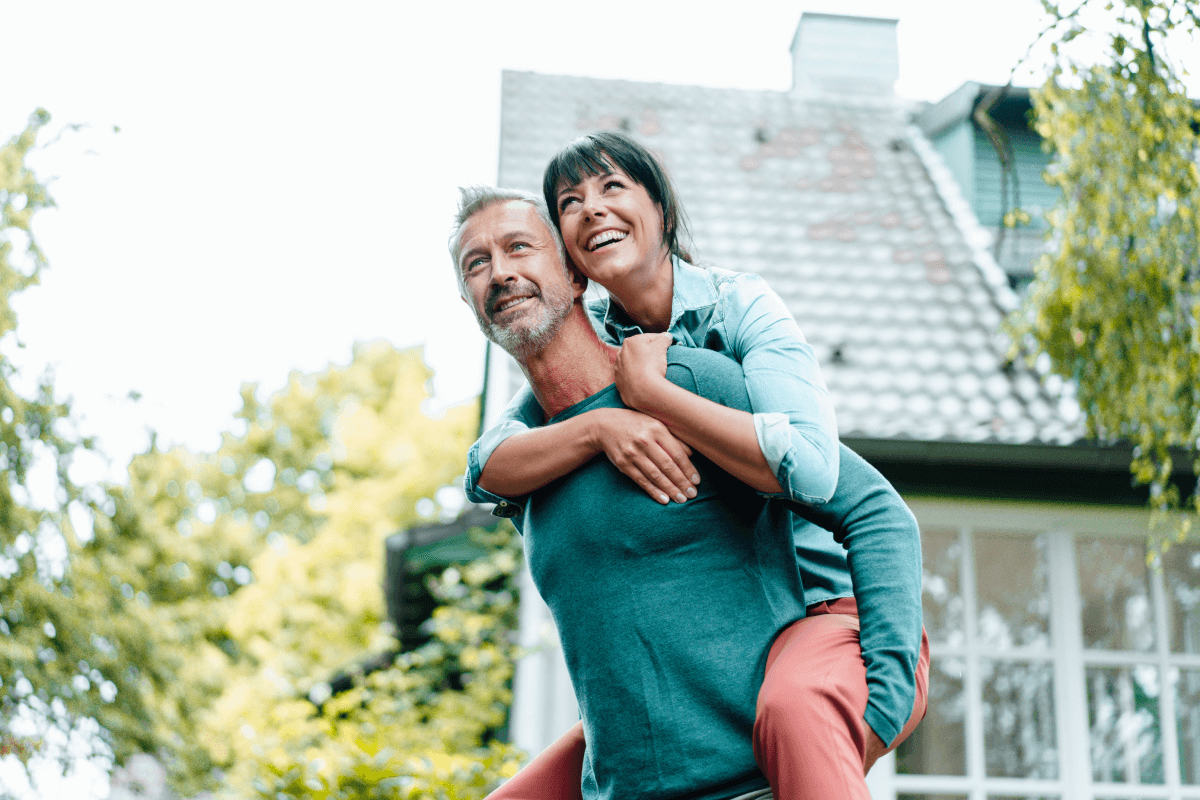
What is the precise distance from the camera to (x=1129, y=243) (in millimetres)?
4379

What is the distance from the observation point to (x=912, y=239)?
7.39 metres

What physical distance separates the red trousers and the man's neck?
1.72ft

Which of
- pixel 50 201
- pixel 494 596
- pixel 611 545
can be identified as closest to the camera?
pixel 611 545

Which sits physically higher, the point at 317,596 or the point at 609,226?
the point at 609,226

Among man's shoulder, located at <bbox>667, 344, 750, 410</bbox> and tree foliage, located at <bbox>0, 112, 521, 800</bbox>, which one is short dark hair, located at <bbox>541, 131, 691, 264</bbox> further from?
tree foliage, located at <bbox>0, 112, 521, 800</bbox>

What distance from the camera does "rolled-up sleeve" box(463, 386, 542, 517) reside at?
1.82 metres

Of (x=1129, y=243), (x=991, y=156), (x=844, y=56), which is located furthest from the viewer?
(x=844, y=56)

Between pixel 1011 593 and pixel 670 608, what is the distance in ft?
15.7

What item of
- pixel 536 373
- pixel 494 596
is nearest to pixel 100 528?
pixel 494 596

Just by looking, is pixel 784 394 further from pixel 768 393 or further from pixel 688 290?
pixel 688 290

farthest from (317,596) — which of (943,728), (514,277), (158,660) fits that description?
(514,277)

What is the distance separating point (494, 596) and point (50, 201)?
3390 millimetres

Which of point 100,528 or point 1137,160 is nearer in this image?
point 1137,160

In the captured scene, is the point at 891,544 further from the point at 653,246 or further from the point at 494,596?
the point at 494,596
